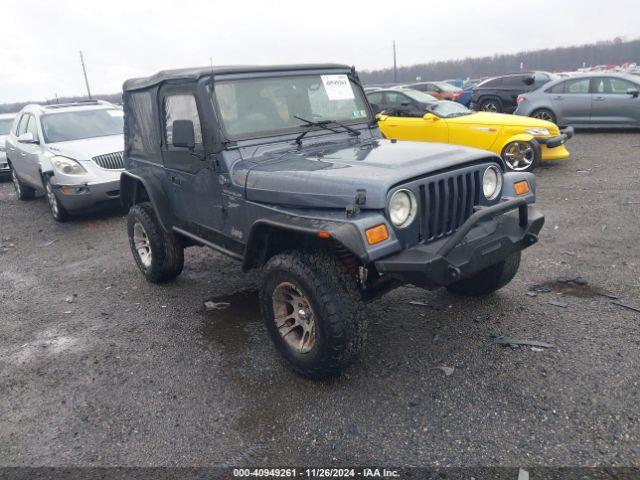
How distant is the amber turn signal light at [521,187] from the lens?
3.61 m

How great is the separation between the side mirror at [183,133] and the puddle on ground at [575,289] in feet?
10.9

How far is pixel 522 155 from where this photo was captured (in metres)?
8.87

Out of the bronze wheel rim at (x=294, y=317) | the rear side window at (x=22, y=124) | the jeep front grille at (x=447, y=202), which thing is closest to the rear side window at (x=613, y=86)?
the jeep front grille at (x=447, y=202)

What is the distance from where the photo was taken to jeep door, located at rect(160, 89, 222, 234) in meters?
3.85

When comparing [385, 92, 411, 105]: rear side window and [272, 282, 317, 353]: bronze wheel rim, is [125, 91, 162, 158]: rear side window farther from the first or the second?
[385, 92, 411, 105]: rear side window

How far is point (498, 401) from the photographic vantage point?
9.87 feet

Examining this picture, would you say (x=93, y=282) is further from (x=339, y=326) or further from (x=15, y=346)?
(x=339, y=326)

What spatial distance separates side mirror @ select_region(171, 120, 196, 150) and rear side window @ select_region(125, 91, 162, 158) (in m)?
0.91

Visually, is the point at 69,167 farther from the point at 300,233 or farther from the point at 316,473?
the point at 316,473

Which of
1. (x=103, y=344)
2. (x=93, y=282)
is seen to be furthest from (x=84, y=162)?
(x=103, y=344)

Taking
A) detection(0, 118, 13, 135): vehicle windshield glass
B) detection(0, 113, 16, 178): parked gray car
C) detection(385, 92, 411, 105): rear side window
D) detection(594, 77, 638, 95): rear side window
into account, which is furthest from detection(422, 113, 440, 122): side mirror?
detection(0, 118, 13, 135): vehicle windshield glass

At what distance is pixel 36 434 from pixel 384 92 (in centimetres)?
1096

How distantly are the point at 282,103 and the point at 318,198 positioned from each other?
127 centimetres

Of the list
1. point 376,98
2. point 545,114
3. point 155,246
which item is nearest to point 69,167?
point 155,246
